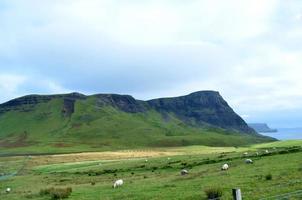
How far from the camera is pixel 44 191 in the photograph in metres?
46.8

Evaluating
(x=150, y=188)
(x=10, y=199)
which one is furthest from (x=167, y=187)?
(x=10, y=199)

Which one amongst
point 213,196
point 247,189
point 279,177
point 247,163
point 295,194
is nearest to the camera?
point 295,194

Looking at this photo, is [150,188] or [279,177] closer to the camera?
[279,177]

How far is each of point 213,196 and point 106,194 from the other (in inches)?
582

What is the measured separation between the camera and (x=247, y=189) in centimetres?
3138

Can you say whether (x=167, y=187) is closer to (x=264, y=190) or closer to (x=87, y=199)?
(x=87, y=199)

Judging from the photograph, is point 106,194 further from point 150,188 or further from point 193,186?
point 193,186

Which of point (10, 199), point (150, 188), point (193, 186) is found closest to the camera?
point (193, 186)

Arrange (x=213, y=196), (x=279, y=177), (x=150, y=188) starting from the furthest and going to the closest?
(x=150, y=188) < (x=279, y=177) < (x=213, y=196)

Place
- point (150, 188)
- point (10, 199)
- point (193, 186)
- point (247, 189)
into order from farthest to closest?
point (10, 199) → point (150, 188) → point (193, 186) → point (247, 189)

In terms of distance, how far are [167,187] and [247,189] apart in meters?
11.0

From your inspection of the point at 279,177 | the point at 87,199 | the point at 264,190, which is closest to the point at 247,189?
the point at 264,190

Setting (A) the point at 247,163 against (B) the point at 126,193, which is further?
(A) the point at 247,163

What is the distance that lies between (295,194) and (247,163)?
31.1m
